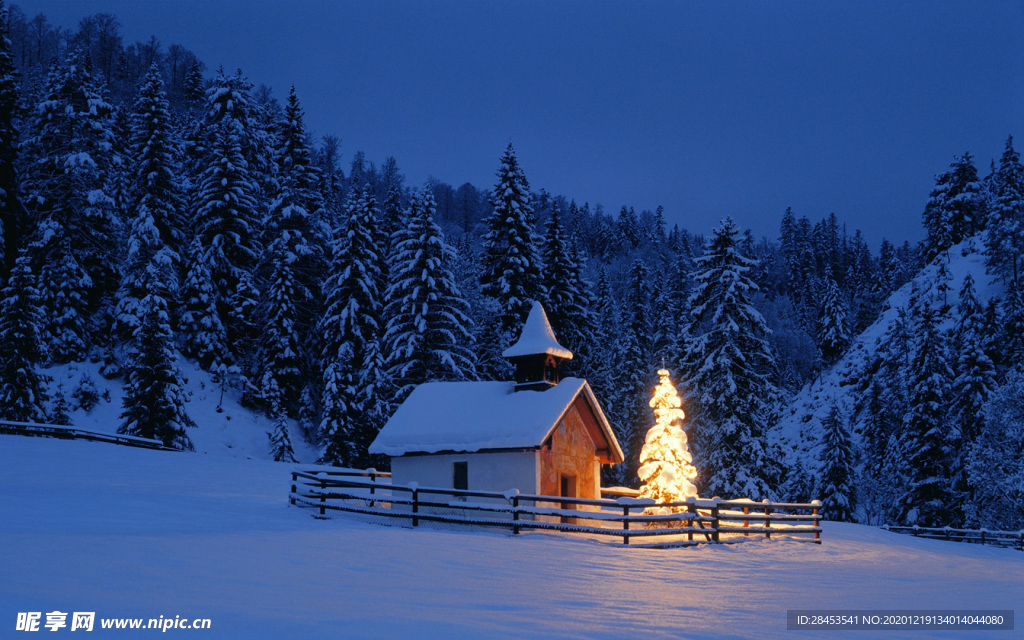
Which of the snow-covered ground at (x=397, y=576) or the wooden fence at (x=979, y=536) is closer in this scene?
the snow-covered ground at (x=397, y=576)

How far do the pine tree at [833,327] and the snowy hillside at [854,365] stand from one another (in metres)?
2.69

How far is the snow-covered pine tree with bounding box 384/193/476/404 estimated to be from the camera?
4369 centimetres

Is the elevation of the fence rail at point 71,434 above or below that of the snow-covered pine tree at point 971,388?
below

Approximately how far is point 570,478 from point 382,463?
21.2m

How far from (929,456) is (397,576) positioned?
142ft

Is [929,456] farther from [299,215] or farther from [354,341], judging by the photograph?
[299,215]

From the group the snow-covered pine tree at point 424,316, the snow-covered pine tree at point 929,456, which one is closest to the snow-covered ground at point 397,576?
the snow-covered pine tree at point 424,316

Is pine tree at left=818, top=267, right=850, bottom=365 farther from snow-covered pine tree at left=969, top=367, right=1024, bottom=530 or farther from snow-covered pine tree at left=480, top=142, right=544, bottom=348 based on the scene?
snow-covered pine tree at left=480, top=142, right=544, bottom=348

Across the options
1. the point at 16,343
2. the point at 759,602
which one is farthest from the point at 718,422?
the point at 16,343

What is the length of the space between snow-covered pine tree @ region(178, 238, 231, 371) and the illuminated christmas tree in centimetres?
3417

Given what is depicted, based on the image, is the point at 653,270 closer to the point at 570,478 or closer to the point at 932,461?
the point at 932,461

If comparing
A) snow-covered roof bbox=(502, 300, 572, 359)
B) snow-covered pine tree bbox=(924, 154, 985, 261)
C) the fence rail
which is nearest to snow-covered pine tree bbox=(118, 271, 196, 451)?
the fence rail

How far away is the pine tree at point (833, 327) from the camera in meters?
97.6

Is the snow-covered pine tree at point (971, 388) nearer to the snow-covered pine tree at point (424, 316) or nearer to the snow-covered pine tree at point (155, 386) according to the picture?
the snow-covered pine tree at point (424, 316)
